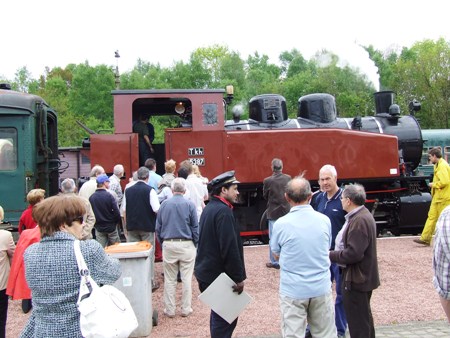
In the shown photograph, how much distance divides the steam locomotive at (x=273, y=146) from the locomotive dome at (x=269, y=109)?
24 mm

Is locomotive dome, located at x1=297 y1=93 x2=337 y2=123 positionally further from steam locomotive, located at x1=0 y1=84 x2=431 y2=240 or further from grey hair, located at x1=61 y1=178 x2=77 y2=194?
grey hair, located at x1=61 y1=178 x2=77 y2=194

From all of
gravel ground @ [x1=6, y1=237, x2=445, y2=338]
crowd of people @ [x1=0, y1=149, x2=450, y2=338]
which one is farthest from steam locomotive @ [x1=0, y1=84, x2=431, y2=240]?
crowd of people @ [x1=0, y1=149, x2=450, y2=338]

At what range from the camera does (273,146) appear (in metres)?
10.9

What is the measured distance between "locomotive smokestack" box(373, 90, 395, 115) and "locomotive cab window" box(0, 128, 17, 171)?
357 inches

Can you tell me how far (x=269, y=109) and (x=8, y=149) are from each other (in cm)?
581

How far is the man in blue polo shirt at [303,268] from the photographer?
4.07m

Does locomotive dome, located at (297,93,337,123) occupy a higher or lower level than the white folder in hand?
higher

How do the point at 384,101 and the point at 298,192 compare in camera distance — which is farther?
the point at 384,101

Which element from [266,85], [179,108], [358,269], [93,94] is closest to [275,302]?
[358,269]

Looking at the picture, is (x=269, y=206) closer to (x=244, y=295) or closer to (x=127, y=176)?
(x=127, y=176)

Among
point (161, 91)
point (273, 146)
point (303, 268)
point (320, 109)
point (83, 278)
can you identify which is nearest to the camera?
point (83, 278)

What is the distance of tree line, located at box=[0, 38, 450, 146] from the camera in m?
35.7

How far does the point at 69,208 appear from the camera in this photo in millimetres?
3125

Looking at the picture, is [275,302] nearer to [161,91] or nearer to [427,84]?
[161,91]
